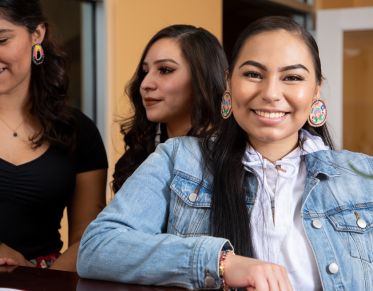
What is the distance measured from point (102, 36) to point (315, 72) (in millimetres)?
2560

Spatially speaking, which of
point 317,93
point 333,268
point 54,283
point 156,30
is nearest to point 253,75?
point 317,93

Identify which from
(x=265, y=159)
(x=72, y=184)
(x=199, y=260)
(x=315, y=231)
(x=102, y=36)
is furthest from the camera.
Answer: (x=102, y=36)

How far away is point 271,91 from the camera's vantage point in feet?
4.95

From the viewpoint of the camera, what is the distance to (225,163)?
159 cm

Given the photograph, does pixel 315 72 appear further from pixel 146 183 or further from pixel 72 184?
pixel 72 184

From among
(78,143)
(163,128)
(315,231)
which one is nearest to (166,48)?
(163,128)

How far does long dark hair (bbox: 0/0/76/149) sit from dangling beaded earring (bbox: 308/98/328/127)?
0.80 m

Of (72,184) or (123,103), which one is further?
(123,103)

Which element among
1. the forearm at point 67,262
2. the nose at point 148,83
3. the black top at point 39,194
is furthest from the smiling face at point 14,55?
the forearm at point 67,262

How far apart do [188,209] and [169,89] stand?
728 mm

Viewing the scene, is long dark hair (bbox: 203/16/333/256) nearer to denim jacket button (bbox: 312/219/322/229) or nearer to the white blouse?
the white blouse

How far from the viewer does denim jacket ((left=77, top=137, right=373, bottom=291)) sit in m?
1.33

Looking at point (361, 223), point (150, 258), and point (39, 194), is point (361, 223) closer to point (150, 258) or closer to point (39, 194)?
point (150, 258)

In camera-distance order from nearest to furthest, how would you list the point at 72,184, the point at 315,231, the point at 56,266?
the point at 315,231
the point at 56,266
the point at 72,184
